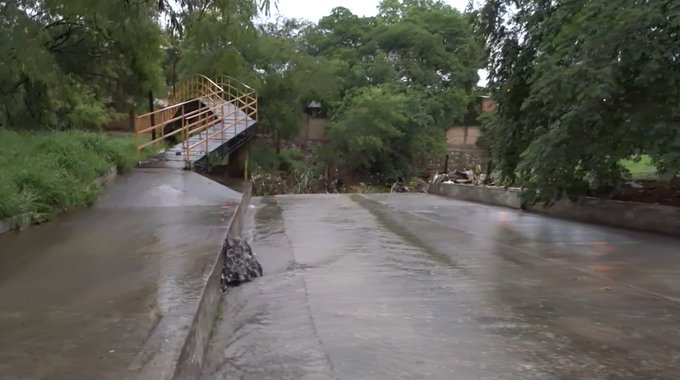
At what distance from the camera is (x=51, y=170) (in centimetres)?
1062

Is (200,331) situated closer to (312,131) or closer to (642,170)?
(642,170)

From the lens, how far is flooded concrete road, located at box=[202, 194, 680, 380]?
4668 millimetres

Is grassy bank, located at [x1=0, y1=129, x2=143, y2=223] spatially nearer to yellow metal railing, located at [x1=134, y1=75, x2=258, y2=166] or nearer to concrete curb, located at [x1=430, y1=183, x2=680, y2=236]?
yellow metal railing, located at [x1=134, y1=75, x2=258, y2=166]

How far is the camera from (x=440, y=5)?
1690 inches

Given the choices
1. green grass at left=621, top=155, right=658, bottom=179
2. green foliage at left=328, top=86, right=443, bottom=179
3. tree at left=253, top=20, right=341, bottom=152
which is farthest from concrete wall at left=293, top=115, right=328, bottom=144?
green grass at left=621, top=155, right=658, bottom=179

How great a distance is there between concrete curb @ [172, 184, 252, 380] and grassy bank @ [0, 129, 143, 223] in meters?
3.42

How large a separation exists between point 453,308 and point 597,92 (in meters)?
5.21

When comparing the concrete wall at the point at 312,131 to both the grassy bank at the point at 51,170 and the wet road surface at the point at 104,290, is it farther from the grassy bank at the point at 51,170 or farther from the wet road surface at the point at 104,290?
the wet road surface at the point at 104,290

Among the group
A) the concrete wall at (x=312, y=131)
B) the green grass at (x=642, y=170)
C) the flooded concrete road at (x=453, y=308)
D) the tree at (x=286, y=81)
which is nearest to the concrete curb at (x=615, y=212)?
the flooded concrete road at (x=453, y=308)

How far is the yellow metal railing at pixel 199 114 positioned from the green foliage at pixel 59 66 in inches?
52.3

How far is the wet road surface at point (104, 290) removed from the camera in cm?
397

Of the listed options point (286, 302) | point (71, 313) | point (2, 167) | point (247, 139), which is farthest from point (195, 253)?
point (247, 139)

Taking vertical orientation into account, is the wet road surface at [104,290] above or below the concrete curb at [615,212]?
below

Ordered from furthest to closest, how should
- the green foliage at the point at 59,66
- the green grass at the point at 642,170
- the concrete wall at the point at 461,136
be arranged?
the concrete wall at the point at 461,136
the green grass at the point at 642,170
the green foliage at the point at 59,66
